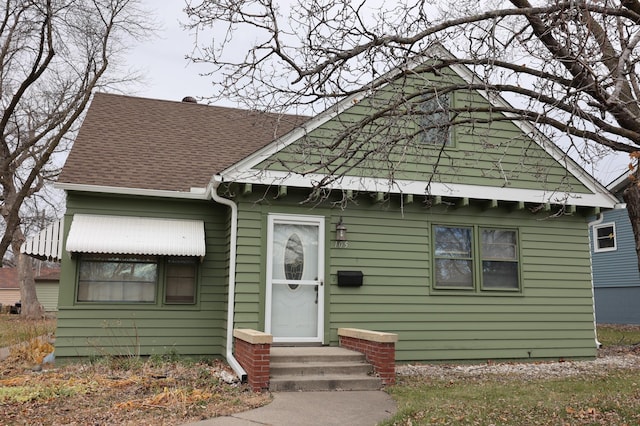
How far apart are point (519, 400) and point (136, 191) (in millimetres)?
6605

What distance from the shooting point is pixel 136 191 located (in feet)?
30.8

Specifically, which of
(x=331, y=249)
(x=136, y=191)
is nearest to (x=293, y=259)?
(x=331, y=249)

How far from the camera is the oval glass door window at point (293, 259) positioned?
30.2 feet

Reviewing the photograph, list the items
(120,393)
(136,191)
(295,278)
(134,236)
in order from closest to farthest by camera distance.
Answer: (120,393)
(134,236)
(295,278)
(136,191)

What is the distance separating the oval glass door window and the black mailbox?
663mm

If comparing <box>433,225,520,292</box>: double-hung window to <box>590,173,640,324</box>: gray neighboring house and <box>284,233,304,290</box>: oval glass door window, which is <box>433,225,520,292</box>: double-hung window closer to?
<box>284,233,304,290</box>: oval glass door window

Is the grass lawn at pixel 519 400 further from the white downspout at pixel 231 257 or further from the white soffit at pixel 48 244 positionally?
the white soffit at pixel 48 244

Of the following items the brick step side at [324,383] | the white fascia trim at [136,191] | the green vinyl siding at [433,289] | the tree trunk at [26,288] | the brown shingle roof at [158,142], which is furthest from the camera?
the tree trunk at [26,288]

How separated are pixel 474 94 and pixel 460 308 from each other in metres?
3.97

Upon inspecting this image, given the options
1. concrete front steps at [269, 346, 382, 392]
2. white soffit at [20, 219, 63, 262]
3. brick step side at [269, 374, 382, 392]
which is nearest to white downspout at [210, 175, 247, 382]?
concrete front steps at [269, 346, 382, 392]

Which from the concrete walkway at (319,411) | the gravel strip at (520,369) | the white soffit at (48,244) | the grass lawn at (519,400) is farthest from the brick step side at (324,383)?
the white soffit at (48,244)

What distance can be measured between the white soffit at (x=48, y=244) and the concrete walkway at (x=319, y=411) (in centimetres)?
487

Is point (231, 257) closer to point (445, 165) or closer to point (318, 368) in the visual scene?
point (318, 368)

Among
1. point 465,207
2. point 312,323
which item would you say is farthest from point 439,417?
point 465,207
